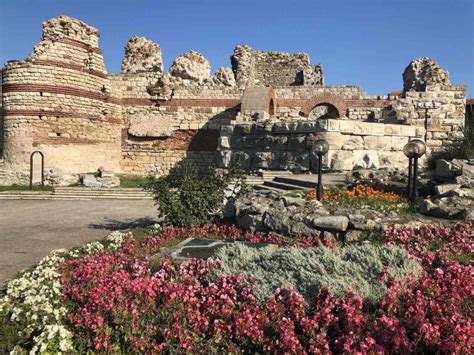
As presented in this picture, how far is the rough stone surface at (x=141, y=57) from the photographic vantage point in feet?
72.8

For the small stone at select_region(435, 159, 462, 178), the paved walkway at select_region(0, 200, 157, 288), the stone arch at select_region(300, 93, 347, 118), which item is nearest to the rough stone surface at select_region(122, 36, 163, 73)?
the stone arch at select_region(300, 93, 347, 118)

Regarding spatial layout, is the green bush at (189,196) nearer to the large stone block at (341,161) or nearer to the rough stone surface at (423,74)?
the large stone block at (341,161)

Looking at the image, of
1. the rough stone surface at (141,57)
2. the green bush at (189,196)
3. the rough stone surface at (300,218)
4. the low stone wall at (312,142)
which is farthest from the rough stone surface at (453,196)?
the rough stone surface at (141,57)

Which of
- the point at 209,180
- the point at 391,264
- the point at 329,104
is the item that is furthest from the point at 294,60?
the point at 391,264

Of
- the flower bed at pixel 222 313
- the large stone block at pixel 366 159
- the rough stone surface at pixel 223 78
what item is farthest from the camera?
the rough stone surface at pixel 223 78

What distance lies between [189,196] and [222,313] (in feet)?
12.1

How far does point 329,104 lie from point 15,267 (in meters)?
16.7

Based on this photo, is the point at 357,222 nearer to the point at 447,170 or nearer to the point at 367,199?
the point at 367,199

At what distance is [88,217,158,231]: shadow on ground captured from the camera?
8.30m

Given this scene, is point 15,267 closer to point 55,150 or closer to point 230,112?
point 55,150

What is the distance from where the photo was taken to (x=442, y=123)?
55.6ft

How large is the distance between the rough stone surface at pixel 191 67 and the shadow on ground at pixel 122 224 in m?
14.1

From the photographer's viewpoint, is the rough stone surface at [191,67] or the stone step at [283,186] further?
the rough stone surface at [191,67]

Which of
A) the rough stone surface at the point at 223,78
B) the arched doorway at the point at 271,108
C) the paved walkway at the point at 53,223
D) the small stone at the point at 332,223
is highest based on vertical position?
the rough stone surface at the point at 223,78
